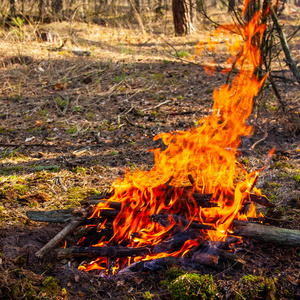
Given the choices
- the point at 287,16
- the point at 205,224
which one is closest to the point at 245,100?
the point at 205,224

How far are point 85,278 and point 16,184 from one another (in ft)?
6.90

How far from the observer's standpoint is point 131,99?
6.87m

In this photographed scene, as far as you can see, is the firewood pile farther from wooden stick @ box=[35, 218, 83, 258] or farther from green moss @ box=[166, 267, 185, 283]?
green moss @ box=[166, 267, 185, 283]

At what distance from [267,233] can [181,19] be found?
1012 centimetres

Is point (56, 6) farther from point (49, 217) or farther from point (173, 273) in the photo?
point (173, 273)

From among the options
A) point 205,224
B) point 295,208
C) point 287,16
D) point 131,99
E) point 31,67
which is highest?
point 287,16

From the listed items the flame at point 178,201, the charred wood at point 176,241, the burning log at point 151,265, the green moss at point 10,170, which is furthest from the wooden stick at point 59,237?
the green moss at point 10,170

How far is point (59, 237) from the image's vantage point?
278 cm

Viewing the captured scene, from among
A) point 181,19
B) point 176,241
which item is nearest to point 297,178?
point 176,241

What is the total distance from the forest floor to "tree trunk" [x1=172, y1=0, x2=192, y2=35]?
713 mm

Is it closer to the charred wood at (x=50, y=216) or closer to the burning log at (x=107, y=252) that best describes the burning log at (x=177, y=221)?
the burning log at (x=107, y=252)

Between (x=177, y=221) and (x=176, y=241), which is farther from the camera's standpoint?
(x=177, y=221)

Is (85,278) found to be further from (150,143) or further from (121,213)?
(150,143)

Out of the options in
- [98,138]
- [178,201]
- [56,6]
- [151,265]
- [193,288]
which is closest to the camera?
[193,288]
